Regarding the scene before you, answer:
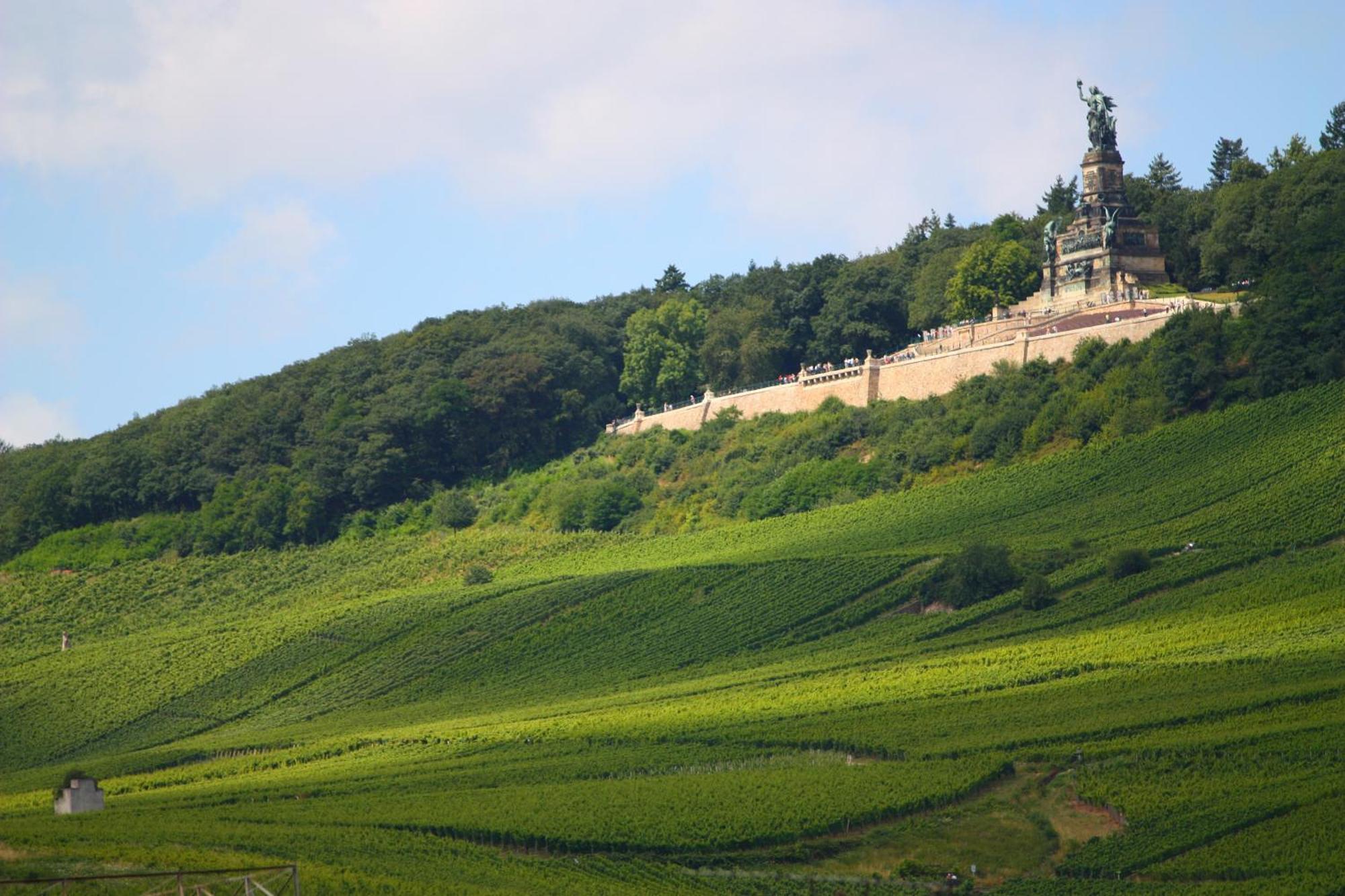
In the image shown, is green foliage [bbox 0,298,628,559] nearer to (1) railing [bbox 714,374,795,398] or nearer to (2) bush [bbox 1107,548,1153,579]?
(1) railing [bbox 714,374,795,398]

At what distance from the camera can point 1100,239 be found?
99.1 m

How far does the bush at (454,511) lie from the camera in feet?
352

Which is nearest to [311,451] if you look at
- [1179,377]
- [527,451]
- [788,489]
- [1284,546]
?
[527,451]

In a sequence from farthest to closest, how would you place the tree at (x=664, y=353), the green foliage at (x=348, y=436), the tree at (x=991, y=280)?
the tree at (x=664, y=353) < the green foliage at (x=348, y=436) < the tree at (x=991, y=280)

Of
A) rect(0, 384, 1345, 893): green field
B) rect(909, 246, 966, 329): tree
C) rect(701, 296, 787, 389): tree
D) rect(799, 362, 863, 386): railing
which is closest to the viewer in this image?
rect(0, 384, 1345, 893): green field

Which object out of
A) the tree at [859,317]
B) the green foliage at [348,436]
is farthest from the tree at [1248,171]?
the green foliage at [348,436]

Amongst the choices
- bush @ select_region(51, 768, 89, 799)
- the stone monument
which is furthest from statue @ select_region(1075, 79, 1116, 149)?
bush @ select_region(51, 768, 89, 799)

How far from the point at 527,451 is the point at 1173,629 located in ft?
178

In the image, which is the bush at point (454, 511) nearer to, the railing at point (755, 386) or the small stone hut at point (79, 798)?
the railing at point (755, 386)

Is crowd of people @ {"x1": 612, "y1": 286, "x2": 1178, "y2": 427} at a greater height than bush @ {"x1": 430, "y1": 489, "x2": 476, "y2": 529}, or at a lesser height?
greater

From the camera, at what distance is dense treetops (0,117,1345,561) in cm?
9875

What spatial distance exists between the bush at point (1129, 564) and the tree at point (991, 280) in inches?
1266

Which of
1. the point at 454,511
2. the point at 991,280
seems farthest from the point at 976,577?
the point at 454,511

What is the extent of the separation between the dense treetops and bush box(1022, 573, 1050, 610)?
18.0m
